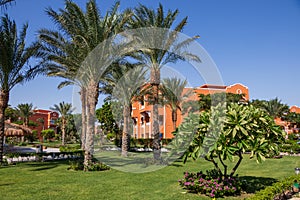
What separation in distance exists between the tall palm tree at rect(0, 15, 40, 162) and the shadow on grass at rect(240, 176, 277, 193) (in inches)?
465

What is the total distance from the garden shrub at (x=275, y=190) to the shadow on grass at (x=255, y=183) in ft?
3.29

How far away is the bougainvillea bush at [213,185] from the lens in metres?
7.76

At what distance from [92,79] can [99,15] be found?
120 inches

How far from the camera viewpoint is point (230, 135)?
24.0 feet

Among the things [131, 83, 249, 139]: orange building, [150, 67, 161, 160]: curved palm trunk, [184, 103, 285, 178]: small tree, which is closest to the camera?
[184, 103, 285, 178]: small tree

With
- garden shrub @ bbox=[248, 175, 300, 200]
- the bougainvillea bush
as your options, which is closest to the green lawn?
the bougainvillea bush

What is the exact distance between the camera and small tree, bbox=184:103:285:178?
23.6 feet

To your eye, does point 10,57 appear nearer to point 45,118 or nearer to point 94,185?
point 94,185

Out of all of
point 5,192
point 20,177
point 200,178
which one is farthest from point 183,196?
point 20,177

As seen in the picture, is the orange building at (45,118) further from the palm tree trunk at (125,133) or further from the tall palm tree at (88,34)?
the tall palm tree at (88,34)

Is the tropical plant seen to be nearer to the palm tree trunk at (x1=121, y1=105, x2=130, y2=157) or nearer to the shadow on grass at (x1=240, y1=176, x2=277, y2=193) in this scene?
the palm tree trunk at (x1=121, y1=105, x2=130, y2=157)

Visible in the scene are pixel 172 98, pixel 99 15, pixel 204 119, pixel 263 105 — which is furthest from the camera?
pixel 263 105

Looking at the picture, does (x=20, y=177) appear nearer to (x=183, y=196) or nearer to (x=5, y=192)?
(x=5, y=192)

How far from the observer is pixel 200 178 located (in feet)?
28.3
